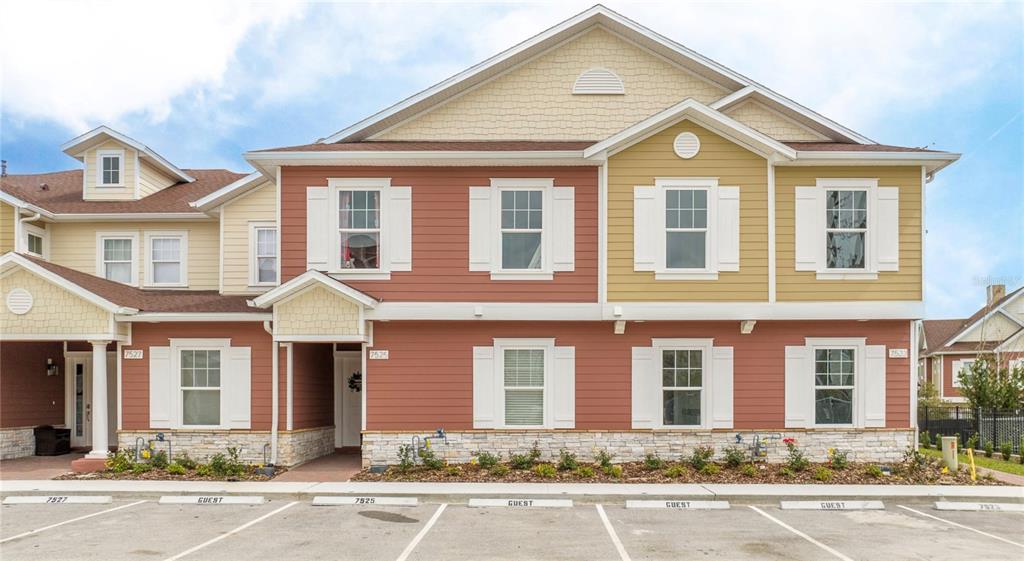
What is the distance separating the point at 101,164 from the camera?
64.3ft

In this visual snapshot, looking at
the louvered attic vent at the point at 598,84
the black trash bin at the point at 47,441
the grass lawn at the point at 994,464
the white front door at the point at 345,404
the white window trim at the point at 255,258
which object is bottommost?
the grass lawn at the point at 994,464

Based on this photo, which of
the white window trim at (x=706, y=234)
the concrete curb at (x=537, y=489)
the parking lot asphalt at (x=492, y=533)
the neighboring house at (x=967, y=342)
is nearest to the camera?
the parking lot asphalt at (x=492, y=533)

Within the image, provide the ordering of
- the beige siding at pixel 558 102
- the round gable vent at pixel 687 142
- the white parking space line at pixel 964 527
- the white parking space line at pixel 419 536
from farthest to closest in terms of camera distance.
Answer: the beige siding at pixel 558 102 < the round gable vent at pixel 687 142 < the white parking space line at pixel 964 527 < the white parking space line at pixel 419 536

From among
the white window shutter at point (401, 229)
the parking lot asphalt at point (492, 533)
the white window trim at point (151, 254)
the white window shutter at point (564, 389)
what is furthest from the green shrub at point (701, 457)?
the white window trim at point (151, 254)

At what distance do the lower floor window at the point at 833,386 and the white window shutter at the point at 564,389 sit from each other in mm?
5140

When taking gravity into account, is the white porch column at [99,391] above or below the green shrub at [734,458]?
above

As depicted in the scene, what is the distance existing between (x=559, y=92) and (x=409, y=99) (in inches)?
134

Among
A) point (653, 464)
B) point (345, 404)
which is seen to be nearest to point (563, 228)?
point (653, 464)

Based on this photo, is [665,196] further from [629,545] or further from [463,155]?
[629,545]

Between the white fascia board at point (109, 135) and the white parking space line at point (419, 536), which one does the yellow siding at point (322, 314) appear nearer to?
the white parking space line at point (419, 536)

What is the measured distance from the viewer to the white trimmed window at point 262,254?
17719mm

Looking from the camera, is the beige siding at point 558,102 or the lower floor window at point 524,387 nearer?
the lower floor window at point 524,387

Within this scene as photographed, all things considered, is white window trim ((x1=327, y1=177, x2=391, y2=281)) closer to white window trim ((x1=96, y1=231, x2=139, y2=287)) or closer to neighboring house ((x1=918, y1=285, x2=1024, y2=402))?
white window trim ((x1=96, y1=231, x2=139, y2=287))

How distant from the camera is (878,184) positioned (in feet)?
48.9
